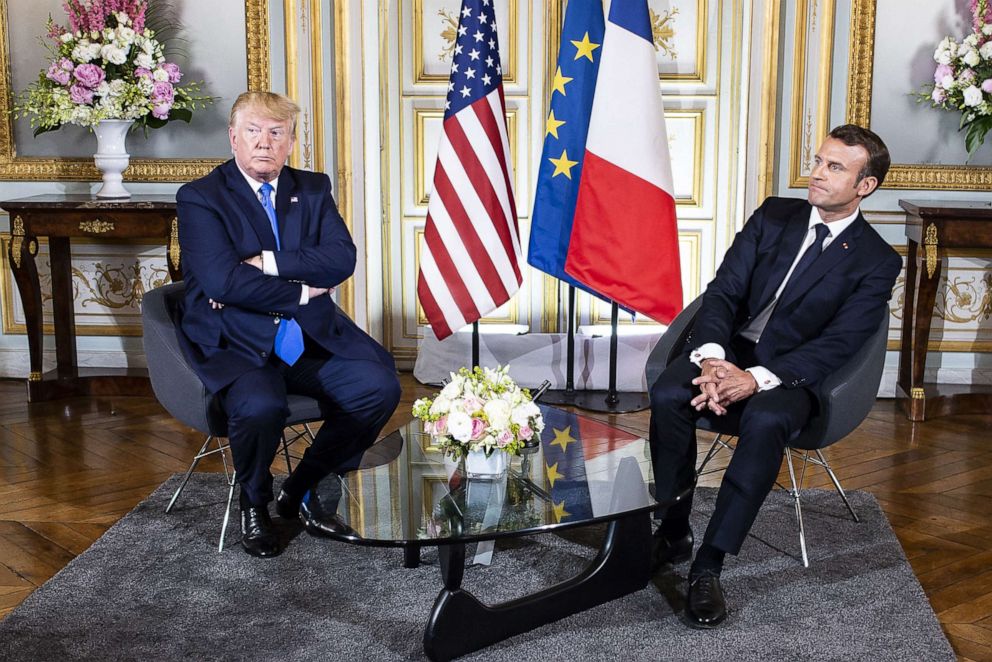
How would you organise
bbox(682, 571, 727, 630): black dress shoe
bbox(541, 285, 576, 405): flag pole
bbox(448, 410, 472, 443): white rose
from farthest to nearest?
bbox(541, 285, 576, 405): flag pole, bbox(682, 571, 727, 630): black dress shoe, bbox(448, 410, 472, 443): white rose

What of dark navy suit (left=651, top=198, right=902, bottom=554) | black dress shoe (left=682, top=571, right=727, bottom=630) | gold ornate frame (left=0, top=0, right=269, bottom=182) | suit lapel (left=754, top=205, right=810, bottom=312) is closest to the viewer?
black dress shoe (left=682, top=571, right=727, bottom=630)

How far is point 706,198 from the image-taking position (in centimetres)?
558

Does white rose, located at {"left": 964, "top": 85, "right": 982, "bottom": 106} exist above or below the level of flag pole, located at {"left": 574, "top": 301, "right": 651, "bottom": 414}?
above

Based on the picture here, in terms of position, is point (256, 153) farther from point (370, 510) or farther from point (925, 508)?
point (925, 508)

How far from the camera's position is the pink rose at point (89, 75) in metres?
4.74

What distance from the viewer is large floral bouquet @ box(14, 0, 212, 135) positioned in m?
4.79

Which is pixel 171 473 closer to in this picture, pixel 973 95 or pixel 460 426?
pixel 460 426

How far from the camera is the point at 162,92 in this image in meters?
4.89

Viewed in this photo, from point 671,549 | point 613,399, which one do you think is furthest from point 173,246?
point 671,549

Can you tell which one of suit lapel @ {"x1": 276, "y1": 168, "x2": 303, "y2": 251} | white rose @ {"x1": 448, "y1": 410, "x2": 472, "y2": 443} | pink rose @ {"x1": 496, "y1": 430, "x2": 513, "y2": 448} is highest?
suit lapel @ {"x1": 276, "y1": 168, "x2": 303, "y2": 251}

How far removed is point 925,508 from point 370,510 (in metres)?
2.07

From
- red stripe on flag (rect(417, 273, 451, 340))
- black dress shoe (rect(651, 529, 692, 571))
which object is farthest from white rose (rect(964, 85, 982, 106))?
black dress shoe (rect(651, 529, 692, 571))

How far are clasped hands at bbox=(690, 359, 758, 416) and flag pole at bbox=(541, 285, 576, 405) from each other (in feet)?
6.27

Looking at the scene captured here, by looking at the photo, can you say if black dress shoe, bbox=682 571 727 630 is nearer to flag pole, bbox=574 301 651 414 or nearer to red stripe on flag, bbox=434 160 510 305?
flag pole, bbox=574 301 651 414
